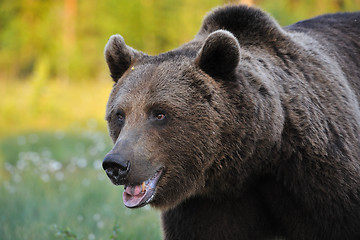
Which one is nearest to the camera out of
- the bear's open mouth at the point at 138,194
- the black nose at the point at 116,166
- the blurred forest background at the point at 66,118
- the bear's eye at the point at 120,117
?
the black nose at the point at 116,166

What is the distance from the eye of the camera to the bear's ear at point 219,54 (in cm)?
319

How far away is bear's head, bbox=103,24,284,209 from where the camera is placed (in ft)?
10.4

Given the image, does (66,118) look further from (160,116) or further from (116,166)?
(116,166)

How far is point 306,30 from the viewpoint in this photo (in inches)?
169

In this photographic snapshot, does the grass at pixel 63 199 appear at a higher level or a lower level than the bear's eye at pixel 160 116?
lower

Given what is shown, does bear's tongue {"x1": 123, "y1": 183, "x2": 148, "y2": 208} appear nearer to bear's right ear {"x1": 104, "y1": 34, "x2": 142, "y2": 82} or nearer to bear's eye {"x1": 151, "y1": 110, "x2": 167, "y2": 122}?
bear's eye {"x1": 151, "y1": 110, "x2": 167, "y2": 122}

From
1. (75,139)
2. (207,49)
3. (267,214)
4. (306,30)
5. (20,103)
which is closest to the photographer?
(207,49)

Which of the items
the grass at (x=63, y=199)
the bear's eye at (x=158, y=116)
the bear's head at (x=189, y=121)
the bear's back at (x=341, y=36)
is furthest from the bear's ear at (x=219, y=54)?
the grass at (x=63, y=199)

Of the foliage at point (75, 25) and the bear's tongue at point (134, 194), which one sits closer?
the bear's tongue at point (134, 194)

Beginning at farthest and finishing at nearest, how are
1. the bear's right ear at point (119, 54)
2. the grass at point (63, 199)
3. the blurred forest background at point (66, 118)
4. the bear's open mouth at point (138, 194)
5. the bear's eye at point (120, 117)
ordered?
the blurred forest background at point (66, 118)
the grass at point (63, 199)
the bear's right ear at point (119, 54)
the bear's eye at point (120, 117)
the bear's open mouth at point (138, 194)

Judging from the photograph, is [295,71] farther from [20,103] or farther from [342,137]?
[20,103]

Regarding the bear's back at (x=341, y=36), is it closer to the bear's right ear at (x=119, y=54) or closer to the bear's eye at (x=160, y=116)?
the bear's right ear at (x=119, y=54)

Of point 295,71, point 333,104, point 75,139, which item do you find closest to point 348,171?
point 333,104

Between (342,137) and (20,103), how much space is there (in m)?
11.3
